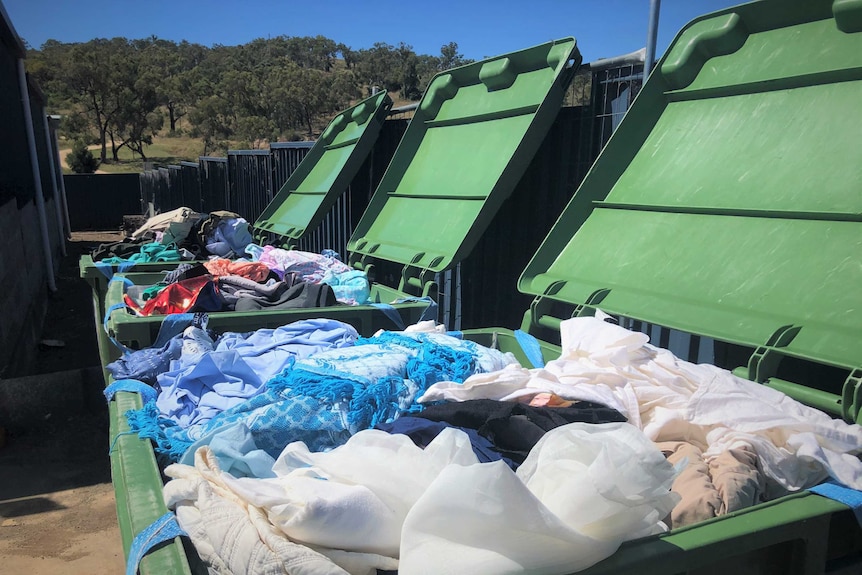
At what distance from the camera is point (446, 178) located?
3.81 metres

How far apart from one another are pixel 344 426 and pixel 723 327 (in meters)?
1.20

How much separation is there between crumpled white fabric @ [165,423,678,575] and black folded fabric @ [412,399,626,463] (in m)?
0.33

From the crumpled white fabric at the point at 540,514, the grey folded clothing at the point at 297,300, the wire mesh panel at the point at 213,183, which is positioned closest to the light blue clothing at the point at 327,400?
the crumpled white fabric at the point at 540,514

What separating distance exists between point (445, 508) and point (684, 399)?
978 millimetres

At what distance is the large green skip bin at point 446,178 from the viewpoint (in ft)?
9.54

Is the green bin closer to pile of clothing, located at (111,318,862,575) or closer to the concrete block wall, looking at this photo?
the concrete block wall

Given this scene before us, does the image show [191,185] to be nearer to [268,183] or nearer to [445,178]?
[268,183]

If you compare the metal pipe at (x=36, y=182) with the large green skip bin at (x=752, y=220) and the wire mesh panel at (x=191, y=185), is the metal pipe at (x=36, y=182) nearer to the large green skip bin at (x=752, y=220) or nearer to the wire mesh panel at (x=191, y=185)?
the wire mesh panel at (x=191, y=185)

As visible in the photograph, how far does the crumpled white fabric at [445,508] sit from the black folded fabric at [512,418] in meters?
0.33

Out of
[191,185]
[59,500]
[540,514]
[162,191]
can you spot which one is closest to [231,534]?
[540,514]

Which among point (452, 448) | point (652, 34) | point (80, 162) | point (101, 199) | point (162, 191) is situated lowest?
point (101, 199)

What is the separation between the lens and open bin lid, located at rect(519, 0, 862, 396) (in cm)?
193

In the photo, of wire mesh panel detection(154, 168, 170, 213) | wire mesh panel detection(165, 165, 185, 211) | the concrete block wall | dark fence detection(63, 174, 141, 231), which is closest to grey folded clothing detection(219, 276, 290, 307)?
the concrete block wall

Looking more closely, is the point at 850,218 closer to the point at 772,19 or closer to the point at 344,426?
the point at 772,19
